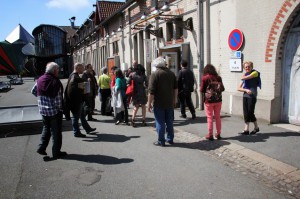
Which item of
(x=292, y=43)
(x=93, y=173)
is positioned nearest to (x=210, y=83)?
(x=292, y=43)

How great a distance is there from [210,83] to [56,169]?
3525 millimetres

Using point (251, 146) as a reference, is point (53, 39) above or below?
above

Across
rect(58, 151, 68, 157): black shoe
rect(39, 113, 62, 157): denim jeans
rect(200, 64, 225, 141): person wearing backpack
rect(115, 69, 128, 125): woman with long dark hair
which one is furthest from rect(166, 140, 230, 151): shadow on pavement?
rect(115, 69, 128, 125): woman with long dark hair

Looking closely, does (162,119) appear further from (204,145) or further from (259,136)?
(259,136)

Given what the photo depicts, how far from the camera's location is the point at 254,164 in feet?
16.3

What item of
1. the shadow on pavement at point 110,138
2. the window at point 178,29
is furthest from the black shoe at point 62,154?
the window at point 178,29

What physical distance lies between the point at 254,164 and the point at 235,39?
4711 millimetres

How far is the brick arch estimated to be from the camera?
6870 mm

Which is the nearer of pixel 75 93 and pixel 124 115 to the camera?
pixel 75 93

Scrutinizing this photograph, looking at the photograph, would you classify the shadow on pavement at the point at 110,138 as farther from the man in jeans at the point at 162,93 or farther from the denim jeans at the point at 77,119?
the man in jeans at the point at 162,93

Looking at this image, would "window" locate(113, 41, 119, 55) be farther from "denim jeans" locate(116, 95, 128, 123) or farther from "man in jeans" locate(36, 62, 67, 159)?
"man in jeans" locate(36, 62, 67, 159)

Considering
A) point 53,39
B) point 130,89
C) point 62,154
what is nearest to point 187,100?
point 130,89

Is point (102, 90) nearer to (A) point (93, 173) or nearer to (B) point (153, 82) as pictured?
(B) point (153, 82)

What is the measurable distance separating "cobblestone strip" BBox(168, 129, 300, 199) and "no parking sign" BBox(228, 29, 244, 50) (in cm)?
342
